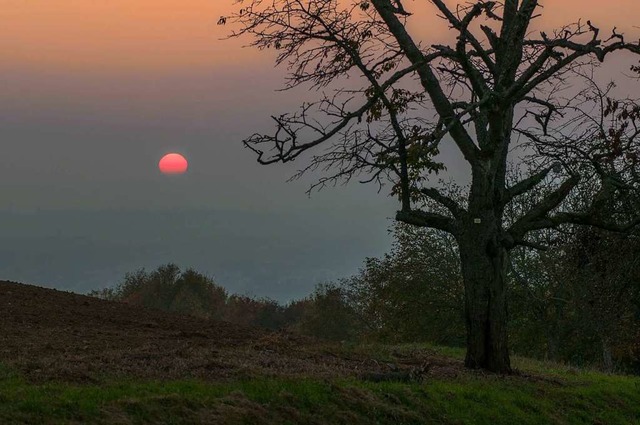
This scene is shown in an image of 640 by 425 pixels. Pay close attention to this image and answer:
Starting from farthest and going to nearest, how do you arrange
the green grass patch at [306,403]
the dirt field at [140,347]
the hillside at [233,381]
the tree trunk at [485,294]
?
the tree trunk at [485,294]
the dirt field at [140,347]
the hillside at [233,381]
the green grass patch at [306,403]

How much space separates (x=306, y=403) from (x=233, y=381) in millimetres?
1403

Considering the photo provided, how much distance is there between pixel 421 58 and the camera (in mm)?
21453

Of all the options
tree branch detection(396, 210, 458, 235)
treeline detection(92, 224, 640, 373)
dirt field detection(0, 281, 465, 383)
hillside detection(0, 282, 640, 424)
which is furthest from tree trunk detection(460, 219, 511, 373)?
treeline detection(92, 224, 640, 373)

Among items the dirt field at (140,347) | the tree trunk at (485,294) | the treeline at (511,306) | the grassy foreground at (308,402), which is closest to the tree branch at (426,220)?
the tree trunk at (485,294)

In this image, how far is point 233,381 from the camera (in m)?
14.5

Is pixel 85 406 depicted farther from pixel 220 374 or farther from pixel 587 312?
pixel 587 312

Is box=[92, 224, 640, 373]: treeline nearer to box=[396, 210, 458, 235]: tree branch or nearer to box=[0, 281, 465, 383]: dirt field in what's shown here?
box=[396, 210, 458, 235]: tree branch

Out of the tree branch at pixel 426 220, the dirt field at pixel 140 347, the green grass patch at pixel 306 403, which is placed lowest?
the green grass patch at pixel 306 403

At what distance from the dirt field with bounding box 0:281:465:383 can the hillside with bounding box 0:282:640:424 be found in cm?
4

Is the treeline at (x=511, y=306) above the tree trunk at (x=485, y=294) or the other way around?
above

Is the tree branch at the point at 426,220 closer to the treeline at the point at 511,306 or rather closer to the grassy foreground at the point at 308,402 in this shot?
the grassy foreground at the point at 308,402

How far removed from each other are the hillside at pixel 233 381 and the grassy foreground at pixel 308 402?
0.03 m

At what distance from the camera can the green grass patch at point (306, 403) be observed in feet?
38.7

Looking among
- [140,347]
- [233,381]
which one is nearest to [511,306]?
[140,347]
